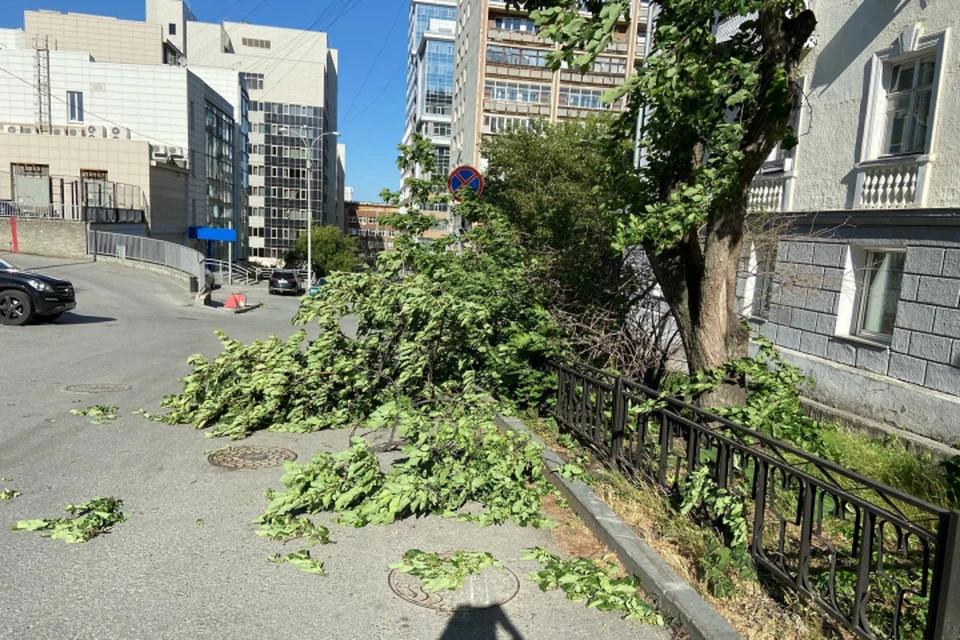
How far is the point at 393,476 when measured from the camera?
5.26 meters

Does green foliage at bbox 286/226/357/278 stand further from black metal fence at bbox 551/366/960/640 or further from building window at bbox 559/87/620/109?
black metal fence at bbox 551/366/960/640

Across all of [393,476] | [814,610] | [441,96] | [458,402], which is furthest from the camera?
[441,96]

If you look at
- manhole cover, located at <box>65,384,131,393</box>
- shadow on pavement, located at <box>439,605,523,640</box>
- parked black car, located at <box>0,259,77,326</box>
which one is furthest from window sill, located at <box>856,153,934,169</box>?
parked black car, located at <box>0,259,77,326</box>

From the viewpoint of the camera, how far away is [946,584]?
2729 millimetres

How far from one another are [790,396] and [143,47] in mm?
72289

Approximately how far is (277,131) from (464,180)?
9342cm

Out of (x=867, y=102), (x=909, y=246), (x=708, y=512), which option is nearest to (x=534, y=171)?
(x=867, y=102)

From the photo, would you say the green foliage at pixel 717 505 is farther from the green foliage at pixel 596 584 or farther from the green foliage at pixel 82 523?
the green foliage at pixel 82 523

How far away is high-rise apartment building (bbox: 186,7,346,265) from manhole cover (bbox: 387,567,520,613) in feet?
307

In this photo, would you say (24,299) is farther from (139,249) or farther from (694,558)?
(139,249)

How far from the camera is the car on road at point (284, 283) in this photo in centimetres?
4338

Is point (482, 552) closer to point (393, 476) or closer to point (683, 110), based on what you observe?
point (393, 476)

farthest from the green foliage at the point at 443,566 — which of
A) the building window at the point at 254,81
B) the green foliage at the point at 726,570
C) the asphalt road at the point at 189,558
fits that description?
the building window at the point at 254,81

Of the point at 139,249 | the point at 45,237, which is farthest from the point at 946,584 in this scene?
the point at 45,237
